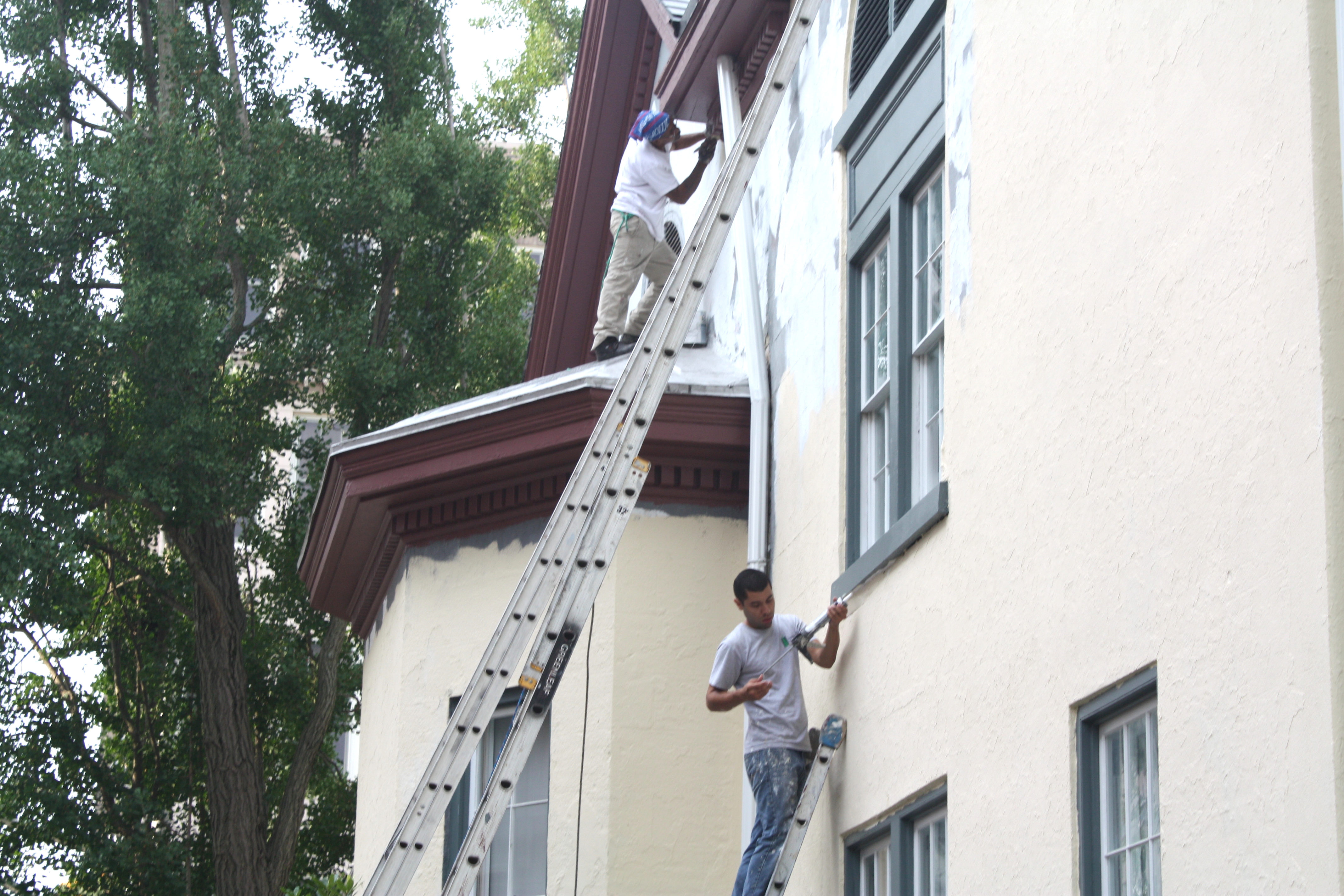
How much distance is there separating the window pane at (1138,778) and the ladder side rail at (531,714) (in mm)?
2338

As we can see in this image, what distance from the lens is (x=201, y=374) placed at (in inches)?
717

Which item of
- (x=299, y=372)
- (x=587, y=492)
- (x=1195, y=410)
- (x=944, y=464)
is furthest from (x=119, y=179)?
(x=1195, y=410)

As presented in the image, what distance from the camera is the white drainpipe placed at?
8.88 meters

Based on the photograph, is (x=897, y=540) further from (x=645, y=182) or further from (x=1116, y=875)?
(x=645, y=182)

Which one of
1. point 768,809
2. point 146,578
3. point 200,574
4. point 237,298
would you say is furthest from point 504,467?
point 146,578

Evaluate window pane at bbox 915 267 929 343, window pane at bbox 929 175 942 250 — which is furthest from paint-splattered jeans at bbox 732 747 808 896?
window pane at bbox 929 175 942 250

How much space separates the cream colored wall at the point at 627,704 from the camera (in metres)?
8.62

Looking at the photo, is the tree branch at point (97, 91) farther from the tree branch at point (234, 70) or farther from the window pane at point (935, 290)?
the window pane at point (935, 290)

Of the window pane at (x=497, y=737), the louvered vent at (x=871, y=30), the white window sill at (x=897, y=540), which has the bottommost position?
the window pane at (x=497, y=737)

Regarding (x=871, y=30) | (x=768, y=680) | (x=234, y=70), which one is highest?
(x=234, y=70)

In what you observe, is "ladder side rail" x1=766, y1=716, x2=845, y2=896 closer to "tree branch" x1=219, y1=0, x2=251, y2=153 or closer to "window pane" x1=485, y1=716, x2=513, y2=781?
"window pane" x1=485, y1=716, x2=513, y2=781

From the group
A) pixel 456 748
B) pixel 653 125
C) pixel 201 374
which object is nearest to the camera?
pixel 456 748

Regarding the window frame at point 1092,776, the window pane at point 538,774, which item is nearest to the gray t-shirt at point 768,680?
the window pane at point 538,774

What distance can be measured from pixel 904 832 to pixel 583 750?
2.65 m
